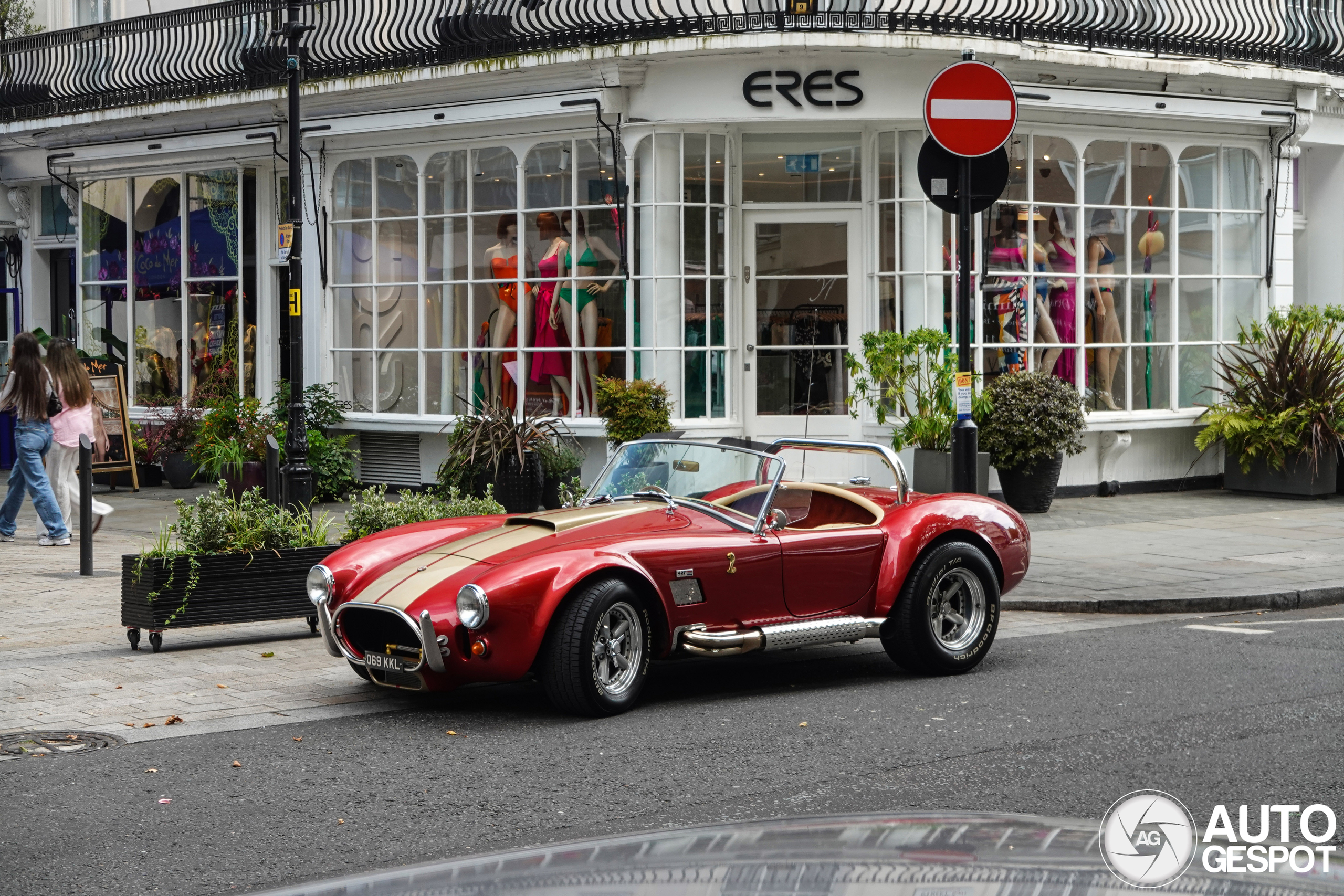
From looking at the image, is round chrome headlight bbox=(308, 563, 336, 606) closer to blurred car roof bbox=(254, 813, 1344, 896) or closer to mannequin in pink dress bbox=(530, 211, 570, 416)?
blurred car roof bbox=(254, 813, 1344, 896)

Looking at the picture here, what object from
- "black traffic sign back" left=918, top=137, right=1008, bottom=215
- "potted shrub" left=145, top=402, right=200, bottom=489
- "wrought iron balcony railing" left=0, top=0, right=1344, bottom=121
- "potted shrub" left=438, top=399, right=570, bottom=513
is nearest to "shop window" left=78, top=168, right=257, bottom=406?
"potted shrub" left=145, top=402, right=200, bottom=489

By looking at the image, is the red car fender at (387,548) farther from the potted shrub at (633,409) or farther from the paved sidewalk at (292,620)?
the potted shrub at (633,409)

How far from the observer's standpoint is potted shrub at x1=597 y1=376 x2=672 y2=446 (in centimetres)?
1510

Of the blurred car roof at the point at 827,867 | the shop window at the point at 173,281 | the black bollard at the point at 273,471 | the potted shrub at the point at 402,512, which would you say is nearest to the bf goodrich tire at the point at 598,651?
the potted shrub at the point at 402,512

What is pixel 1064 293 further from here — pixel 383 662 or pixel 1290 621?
pixel 383 662

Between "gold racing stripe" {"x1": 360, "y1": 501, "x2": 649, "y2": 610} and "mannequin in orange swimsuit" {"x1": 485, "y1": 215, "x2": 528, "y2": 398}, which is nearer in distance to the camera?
"gold racing stripe" {"x1": 360, "y1": 501, "x2": 649, "y2": 610}

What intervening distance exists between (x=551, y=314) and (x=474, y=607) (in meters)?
10.2

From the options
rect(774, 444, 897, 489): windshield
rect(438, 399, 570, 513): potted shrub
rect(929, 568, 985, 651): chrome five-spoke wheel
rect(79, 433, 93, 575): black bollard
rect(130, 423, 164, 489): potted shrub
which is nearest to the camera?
rect(929, 568, 985, 651): chrome five-spoke wheel

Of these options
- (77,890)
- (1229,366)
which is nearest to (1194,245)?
(1229,366)

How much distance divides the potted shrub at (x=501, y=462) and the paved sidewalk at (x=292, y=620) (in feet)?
9.81

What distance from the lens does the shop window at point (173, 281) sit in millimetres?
19422

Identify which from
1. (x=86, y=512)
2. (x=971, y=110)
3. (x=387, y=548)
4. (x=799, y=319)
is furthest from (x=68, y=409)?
(x=971, y=110)

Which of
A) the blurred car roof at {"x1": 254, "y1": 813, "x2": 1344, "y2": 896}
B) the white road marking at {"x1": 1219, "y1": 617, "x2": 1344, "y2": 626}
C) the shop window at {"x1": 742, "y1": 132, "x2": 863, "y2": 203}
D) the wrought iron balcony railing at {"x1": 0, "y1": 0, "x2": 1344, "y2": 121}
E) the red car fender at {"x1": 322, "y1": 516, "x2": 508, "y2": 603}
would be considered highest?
the wrought iron balcony railing at {"x1": 0, "y1": 0, "x2": 1344, "y2": 121}

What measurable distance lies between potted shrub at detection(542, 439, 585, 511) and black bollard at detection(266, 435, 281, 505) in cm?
262
